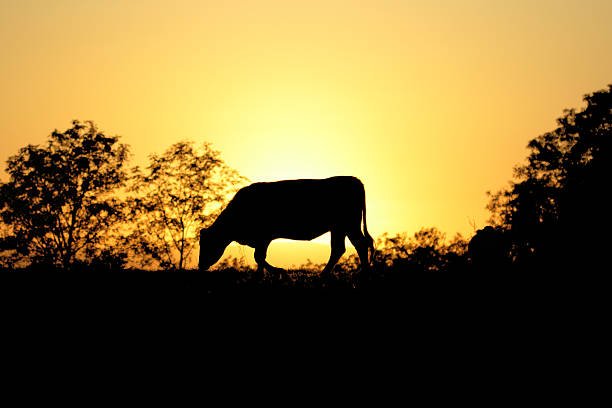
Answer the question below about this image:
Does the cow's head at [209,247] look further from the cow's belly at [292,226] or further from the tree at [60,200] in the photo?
the tree at [60,200]

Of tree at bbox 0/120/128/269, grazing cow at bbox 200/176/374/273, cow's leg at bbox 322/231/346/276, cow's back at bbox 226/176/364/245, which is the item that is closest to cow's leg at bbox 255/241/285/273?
grazing cow at bbox 200/176/374/273

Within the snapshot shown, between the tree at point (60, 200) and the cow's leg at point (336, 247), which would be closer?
the cow's leg at point (336, 247)

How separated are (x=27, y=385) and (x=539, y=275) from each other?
29.3ft

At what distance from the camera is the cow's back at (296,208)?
54.2 ft

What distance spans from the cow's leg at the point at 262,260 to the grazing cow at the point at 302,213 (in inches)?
1.7

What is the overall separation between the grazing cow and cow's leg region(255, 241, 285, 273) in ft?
0.14

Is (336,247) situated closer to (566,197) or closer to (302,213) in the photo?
(302,213)

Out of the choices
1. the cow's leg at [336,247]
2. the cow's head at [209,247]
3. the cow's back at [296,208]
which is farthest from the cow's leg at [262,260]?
the cow's head at [209,247]

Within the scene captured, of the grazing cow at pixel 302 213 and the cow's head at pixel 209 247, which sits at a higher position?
the grazing cow at pixel 302 213

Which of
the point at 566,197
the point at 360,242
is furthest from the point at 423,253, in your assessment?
the point at 566,197

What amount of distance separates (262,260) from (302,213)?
2.02 m

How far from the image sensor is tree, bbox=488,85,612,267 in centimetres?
1308

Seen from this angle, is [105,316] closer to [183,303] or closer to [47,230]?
[183,303]

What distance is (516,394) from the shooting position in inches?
249
